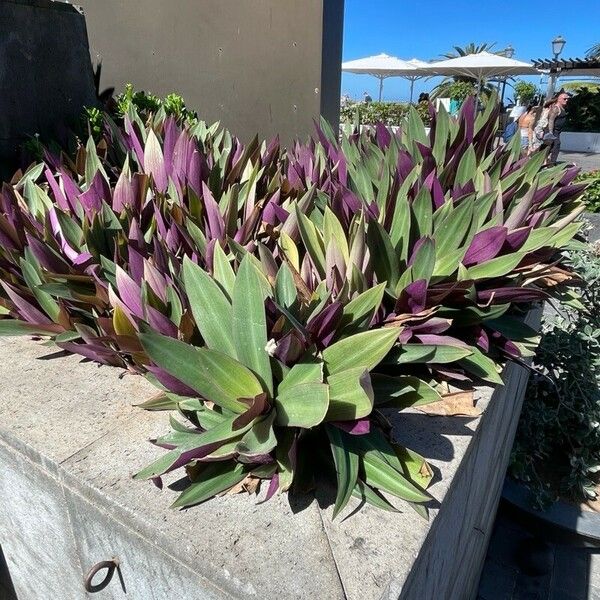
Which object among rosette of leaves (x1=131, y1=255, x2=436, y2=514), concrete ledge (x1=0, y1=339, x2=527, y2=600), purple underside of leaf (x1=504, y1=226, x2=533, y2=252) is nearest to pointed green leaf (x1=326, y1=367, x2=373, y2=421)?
rosette of leaves (x1=131, y1=255, x2=436, y2=514)

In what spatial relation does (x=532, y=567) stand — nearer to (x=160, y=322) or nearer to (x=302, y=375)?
(x=302, y=375)

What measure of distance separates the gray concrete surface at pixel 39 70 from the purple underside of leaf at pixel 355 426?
140 inches

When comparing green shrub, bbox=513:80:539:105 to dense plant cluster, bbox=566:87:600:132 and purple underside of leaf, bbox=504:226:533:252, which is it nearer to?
dense plant cluster, bbox=566:87:600:132

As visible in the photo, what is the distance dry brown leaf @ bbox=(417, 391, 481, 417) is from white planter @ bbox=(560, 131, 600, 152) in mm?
28234

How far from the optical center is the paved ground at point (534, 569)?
310 centimetres


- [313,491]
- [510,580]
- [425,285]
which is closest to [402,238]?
[425,285]

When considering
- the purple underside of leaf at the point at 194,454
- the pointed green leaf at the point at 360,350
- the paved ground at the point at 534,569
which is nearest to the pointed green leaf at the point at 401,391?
the pointed green leaf at the point at 360,350

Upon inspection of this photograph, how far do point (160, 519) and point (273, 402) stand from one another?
1.23 ft

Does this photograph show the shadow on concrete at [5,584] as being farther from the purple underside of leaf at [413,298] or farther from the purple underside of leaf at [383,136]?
the purple underside of leaf at [383,136]

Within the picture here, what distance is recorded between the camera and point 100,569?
144cm

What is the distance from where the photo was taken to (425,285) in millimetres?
1620

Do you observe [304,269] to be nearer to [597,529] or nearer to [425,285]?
[425,285]

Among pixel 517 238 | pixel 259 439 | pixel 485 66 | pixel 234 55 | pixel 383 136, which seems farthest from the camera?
pixel 485 66

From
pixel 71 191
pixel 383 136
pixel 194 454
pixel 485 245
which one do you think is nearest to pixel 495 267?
pixel 485 245
